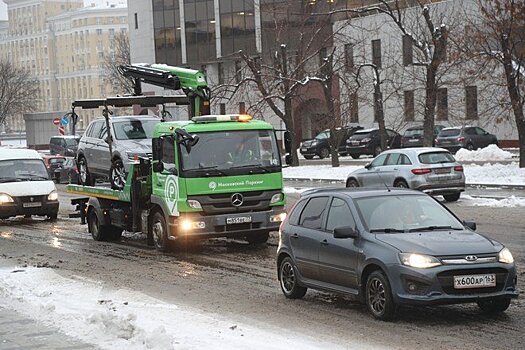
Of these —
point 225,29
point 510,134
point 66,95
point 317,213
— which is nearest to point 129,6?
point 225,29

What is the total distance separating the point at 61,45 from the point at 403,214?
14291cm

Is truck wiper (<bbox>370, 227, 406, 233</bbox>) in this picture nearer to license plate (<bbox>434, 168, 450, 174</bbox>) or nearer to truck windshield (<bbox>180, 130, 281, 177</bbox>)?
truck windshield (<bbox>180, 130, 281, 177</bbox>)

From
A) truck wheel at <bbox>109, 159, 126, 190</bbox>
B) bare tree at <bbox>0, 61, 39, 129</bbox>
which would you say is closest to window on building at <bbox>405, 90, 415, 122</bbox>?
truck wheel at <bbox>109, 159, 126, 190</bbox>

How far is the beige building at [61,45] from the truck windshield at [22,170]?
115m

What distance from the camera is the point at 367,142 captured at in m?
55.8

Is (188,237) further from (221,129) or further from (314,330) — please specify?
(314,330)

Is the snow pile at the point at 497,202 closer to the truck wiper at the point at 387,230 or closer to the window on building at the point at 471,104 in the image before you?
the truck wiper at the point at 387,230

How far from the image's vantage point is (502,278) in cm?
1101

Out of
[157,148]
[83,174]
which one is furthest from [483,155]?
[157,148]

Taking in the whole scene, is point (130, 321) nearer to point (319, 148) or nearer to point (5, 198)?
point (5, 198)

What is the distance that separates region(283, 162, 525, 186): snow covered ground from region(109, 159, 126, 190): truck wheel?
15.4 meters

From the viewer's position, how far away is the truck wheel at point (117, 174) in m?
21.9

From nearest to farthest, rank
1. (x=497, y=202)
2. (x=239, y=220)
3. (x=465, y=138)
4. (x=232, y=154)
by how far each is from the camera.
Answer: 1. (x=239, y=220)
2. (x=232, y=154)
3. (x=497, y=202)
4. (x=465, y=138)

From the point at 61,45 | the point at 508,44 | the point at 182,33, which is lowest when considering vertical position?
the point at 508,44
